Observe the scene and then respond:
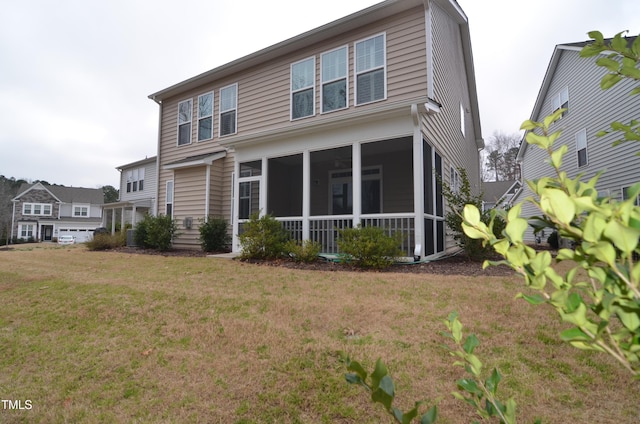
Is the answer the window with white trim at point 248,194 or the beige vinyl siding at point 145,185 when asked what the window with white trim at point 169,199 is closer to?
the window with white trim at point 248,194

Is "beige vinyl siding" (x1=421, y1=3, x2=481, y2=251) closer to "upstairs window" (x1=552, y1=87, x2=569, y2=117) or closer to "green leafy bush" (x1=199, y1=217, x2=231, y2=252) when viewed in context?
"upstairs window" (x1=552, y1=87, x2=569, y2=117)

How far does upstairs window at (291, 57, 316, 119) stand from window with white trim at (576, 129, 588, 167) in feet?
38.0

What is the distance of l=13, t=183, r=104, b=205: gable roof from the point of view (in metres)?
36.0

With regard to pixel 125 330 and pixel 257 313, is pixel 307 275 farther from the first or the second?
pixel 125 330

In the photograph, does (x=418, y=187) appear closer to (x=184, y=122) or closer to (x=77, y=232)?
(x=184, y=122)

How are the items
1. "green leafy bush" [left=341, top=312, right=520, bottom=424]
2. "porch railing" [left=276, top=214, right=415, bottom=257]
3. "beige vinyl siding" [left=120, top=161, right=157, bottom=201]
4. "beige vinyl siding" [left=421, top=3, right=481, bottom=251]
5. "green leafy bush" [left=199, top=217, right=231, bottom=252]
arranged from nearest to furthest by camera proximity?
"green leafy bush" [left=341, top=312, right=520, bottom=424], "porch railing" [left=276, top=214, right=415, bottom=257], "beige vinyl siding" [left=421, top=3, right=481, bottom=251], "green leafy bush" [left=199, top=217, right=231, bottom=252], "beige vinyl siding" [left=120, top=161, right=157, bottom=201]

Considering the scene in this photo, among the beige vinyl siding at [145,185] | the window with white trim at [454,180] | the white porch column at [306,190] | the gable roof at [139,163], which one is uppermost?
the gable roof at [139,163]

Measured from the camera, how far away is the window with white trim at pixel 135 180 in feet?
64.5

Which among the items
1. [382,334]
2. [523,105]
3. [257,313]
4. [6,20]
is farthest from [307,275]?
[523,105]

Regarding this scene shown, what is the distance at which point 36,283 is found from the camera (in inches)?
222

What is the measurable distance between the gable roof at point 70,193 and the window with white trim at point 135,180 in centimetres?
2381

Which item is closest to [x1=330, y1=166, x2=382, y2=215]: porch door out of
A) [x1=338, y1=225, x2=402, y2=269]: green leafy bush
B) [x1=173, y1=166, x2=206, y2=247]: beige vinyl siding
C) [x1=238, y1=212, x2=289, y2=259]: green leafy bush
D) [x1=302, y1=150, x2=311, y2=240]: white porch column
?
[x1=302, y1=150, x2=311, y2=240]: white porch column

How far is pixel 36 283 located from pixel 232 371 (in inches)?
211

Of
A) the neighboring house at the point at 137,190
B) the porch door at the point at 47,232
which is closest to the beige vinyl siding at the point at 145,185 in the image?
the neighboring house at the point at 137,190
